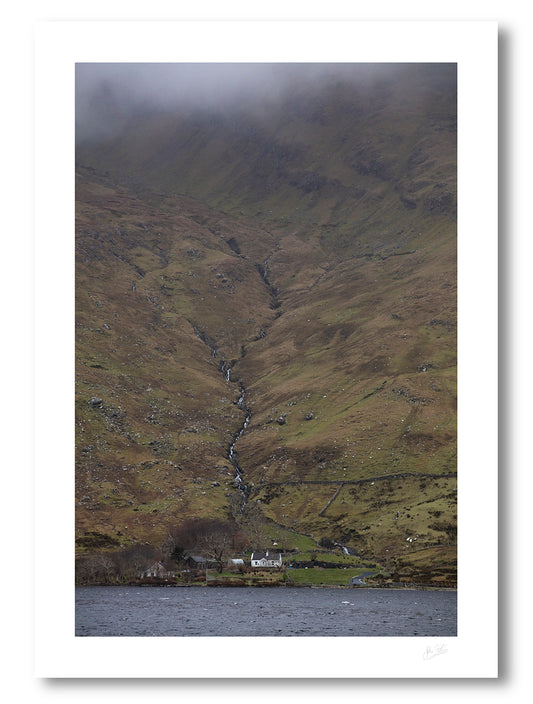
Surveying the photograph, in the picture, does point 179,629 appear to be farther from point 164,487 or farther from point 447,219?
point 447,219

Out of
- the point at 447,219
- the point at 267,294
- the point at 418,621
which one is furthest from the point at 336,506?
the point at 447,219

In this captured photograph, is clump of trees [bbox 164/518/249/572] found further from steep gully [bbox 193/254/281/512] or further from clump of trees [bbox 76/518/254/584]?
steep gully [bbox 193/254/281/512]

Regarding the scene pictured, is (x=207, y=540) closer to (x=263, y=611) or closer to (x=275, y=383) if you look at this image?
(x=263, y=611)
